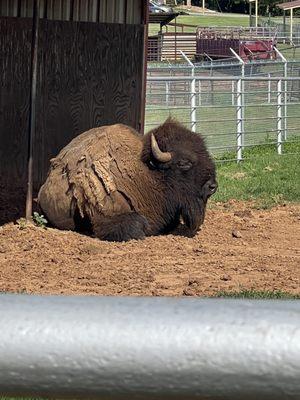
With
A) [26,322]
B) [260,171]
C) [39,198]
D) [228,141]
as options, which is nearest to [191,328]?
[26,322]

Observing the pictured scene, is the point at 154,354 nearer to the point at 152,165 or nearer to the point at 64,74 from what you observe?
the point at 152,165

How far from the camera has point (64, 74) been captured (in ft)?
44.0

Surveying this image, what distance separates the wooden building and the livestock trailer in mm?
28750

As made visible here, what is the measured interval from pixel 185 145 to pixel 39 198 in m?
1.84

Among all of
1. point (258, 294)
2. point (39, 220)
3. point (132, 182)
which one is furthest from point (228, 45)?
point (258, 294)

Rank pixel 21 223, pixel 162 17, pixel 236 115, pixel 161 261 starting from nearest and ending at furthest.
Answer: pixel 161 261
pixel 21 223
pixel 236 115
pixel 162 17

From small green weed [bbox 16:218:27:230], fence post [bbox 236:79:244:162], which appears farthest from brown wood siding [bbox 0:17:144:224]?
fence post [bbox 236:79:244:162]

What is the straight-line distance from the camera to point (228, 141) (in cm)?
2150

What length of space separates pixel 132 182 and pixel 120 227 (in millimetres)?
669

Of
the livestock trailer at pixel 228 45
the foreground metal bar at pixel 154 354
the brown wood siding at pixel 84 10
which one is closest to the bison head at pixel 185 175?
the brown wood siding at pixel 84 10

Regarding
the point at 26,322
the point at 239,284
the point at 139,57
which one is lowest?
the point at 239,284

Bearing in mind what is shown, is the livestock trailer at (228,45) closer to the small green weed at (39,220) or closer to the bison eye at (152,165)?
the bison eye at (152,165)

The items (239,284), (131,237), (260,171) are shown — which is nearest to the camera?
(239,284)

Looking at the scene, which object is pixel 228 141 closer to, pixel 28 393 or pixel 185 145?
pixel 185 145
